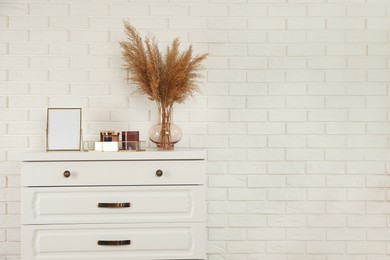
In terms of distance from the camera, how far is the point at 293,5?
306 cm

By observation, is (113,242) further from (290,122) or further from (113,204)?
(290,122)

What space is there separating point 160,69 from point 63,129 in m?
0.67

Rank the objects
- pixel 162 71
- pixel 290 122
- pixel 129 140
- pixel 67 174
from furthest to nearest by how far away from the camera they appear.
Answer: pixel 290 122, pixel 162 71, pixel 129 140, pixel 67 174

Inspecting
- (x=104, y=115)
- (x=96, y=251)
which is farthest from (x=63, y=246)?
(x=104, y=115)

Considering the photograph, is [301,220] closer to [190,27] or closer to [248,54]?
[248,54]

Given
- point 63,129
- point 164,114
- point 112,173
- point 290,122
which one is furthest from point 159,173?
point 290,122

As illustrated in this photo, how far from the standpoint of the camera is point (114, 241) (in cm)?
254

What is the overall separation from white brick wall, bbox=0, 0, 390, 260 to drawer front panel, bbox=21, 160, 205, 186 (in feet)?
1.61

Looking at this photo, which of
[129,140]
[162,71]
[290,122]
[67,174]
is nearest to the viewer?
[67,174]

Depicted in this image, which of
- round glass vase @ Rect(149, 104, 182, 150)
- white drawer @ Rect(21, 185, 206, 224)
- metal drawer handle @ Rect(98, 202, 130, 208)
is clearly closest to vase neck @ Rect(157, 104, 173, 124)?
round glass vase @ Rect(149, 104, 182, 150)

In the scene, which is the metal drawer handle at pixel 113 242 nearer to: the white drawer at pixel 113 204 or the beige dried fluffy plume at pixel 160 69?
the white drawer at pixel 113 204

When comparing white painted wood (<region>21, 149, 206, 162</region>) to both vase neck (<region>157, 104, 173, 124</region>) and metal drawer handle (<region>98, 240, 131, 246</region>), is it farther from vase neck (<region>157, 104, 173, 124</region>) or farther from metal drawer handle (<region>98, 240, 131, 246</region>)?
metal drawer handle (<region>98, 240, 131, 246</region>)

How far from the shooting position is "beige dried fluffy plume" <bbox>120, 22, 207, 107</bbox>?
9.10ft

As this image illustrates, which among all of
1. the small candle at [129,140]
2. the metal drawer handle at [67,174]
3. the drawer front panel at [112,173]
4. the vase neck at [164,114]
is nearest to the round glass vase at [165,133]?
the vase neck at [164,114]
